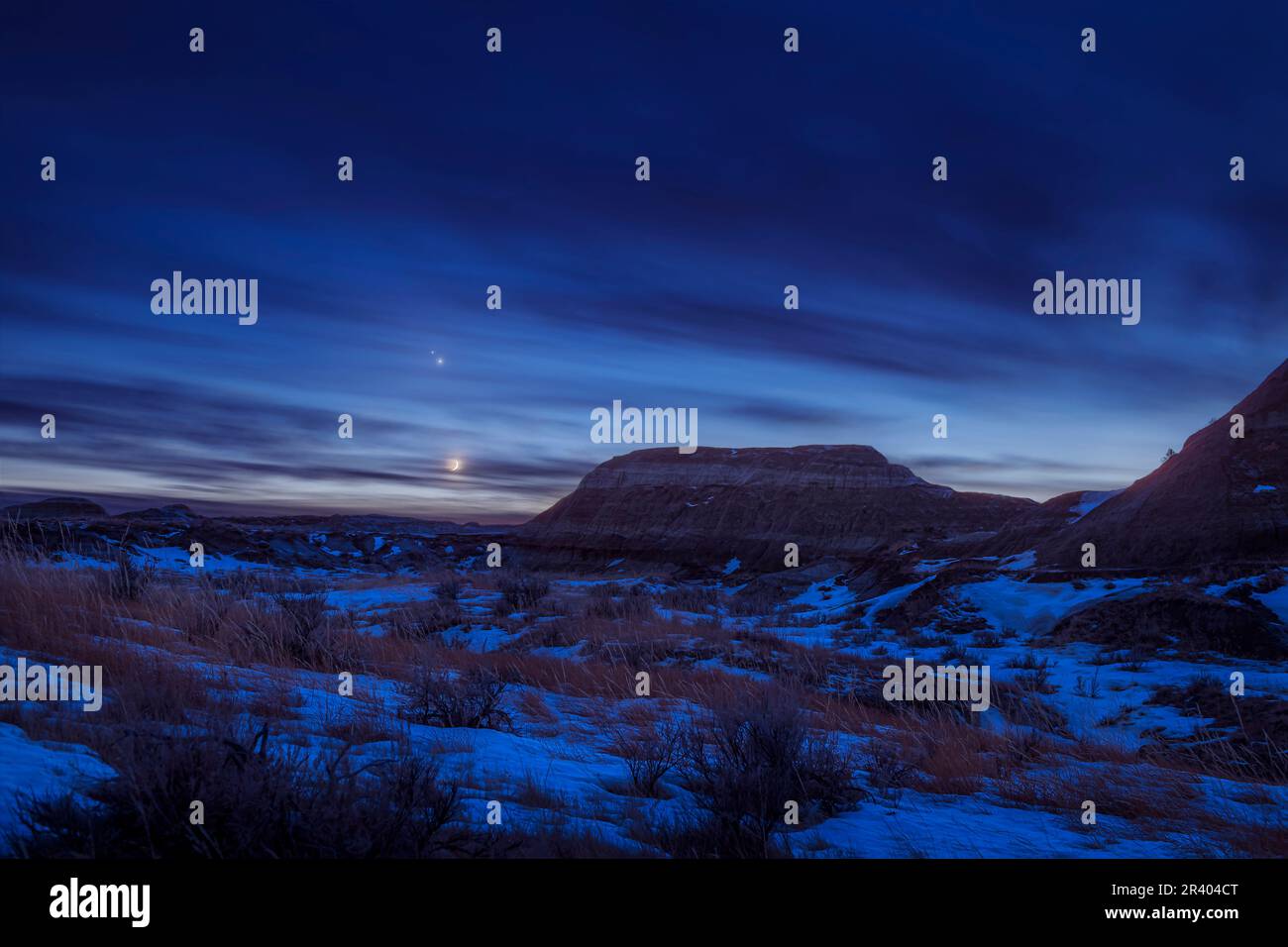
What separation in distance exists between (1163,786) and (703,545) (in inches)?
2398

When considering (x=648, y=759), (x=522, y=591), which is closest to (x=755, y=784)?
(x=648, y=759)

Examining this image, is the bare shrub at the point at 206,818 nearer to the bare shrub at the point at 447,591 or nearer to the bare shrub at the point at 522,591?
the bare shrub at the point at 522,591

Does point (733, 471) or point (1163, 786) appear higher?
point (733, 471)

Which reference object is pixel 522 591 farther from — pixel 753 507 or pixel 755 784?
pixel 753 507

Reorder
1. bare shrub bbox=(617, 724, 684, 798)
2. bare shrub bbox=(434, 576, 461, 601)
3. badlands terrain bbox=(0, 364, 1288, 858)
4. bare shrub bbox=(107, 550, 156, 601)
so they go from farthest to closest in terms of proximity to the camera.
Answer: bare shrub bbox=(434, 576, 461, 601) < bare shrub bbox=(107, 550, 156, 601) < bare shrub bbox=(617, 724, 684, 798) < badlands terrain bbox=(0, 364, 1288, 858)

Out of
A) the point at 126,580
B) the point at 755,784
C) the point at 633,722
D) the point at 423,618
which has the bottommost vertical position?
the point at 423,618

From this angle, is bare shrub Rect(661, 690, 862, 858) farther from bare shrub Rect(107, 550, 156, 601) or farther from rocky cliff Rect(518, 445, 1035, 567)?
rocky cliff Rect(518, 445, 1035, 567)

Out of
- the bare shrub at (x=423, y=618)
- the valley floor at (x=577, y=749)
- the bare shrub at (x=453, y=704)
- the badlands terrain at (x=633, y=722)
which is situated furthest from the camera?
the bare shrub at (x=423, y=618)

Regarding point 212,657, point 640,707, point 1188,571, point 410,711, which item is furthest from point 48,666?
point 1188,571

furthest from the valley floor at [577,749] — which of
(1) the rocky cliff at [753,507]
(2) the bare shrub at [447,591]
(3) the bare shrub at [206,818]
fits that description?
(1) the rocky cliff at [753,507]

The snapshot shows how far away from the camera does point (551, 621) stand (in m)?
13.8

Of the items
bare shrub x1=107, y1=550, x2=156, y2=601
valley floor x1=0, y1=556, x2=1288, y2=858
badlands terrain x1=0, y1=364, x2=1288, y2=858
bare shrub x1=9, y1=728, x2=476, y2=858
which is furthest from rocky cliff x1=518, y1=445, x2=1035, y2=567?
bare shrub x1=9, y1=728, x2=476, y2=858

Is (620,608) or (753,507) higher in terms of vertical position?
(753,507)
